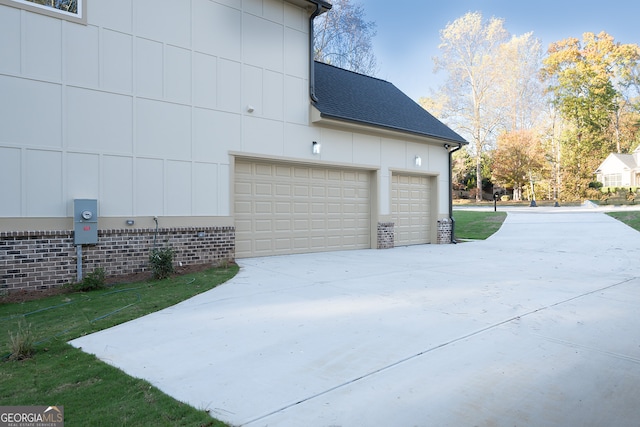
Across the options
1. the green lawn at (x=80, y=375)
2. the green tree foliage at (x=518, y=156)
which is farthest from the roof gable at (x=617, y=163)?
the green lawn at (x=80, y=375)

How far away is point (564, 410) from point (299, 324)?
2.85 metres

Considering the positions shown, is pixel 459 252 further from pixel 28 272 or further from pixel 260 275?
pixel 28 272

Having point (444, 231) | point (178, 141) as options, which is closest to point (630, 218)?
point (444, 231)

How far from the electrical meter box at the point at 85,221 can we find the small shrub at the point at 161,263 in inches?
42.4

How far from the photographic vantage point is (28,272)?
7109mm

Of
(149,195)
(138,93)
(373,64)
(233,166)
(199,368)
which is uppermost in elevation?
(373,64)

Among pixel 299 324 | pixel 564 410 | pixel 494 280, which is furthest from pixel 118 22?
pixel 564 410

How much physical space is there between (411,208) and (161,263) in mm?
9190

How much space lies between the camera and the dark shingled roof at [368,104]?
478 inches

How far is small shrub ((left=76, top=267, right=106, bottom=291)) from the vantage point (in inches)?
286

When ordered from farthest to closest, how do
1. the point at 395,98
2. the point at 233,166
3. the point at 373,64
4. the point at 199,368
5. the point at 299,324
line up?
the point at 373,64
the point at 395,98
the point at 233,166
the point at 299,324
the point at 199,368

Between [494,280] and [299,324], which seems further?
[494,280]

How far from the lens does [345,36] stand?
943 inches

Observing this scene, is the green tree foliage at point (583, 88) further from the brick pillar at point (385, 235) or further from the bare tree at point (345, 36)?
the brick pillar at point (385, 235)
